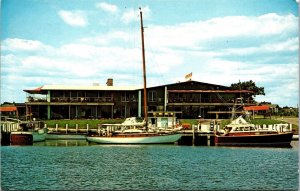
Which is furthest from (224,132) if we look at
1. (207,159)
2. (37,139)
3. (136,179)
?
(136,179)

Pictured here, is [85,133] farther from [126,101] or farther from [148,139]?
[126,101]

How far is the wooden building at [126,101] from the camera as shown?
54938 mm

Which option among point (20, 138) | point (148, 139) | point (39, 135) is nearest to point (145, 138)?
point (148, 139)

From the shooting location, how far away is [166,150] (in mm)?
36938

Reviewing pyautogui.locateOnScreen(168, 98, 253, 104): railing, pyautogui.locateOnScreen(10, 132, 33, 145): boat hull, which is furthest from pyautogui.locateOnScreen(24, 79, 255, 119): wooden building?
pyautogui.locateOnScreen(10, 132, 33, 145): boat hull

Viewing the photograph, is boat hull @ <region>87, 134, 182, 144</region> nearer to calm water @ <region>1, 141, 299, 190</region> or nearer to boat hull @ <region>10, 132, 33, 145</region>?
calm water @ <region>1, 141, 299, 190</region>

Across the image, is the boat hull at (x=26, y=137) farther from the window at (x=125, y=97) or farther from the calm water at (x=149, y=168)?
the window at (x=125, y=97)

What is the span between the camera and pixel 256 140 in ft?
137

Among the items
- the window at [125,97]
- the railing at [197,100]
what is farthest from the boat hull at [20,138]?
the railing at [197,100]

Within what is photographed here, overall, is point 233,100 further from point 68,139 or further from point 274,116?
point 68,139

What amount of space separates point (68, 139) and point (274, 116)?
2255 cm

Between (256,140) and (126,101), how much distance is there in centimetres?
1876

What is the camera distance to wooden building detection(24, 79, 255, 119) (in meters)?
54.9

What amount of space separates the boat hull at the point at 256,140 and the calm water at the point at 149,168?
10.6ft
